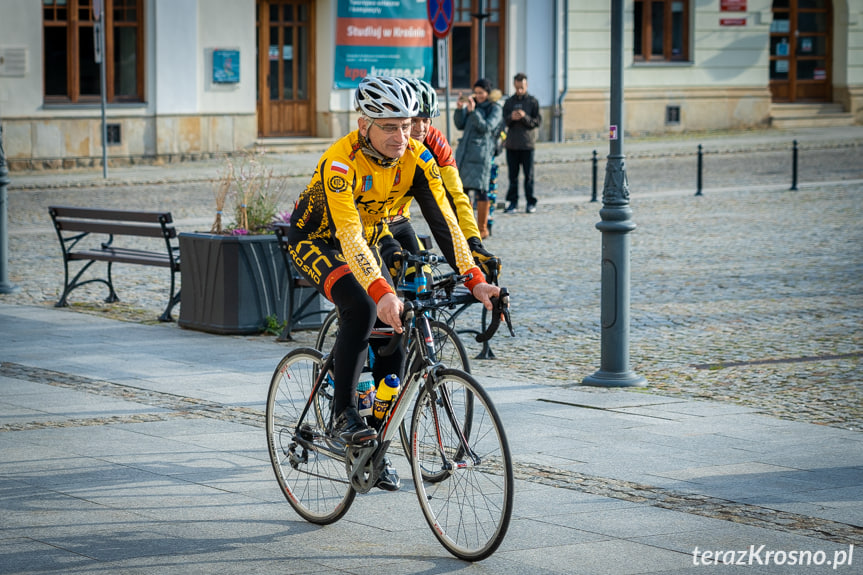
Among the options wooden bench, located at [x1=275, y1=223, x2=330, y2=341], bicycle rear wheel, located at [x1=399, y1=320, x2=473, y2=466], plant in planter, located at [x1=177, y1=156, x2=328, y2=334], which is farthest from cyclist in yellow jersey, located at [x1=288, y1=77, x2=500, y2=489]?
plant in planter, located at [x1=177, y1=156, x2=328, y2=334]

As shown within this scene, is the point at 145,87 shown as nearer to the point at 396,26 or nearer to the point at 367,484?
the point at 396,26

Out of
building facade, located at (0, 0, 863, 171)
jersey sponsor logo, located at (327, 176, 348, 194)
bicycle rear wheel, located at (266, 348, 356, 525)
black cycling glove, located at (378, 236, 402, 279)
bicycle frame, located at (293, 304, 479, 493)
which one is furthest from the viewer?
building facade, located at (0, 0, 863, 171)

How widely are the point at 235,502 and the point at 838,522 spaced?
256cm

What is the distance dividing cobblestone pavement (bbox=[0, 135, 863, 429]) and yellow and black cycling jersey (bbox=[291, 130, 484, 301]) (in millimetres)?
2979

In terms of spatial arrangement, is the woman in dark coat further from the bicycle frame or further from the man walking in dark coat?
the bicycle frame

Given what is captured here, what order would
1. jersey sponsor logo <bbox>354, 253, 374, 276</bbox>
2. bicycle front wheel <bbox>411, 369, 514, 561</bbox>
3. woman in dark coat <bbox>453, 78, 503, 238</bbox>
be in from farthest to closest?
woman in dark coat <bbox>453, 78, 503, 238</bbox> → jersey sponsor logo <bbox>354, 253, 374, 276</bbox> → bicycle front wheel <bbox>411, 369, 514, 561</bbox>

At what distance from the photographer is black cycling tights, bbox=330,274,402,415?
5.64 metres

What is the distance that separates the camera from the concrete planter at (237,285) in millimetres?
10945

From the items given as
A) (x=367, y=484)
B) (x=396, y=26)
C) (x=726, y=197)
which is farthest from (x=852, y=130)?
(x=367, y=484)

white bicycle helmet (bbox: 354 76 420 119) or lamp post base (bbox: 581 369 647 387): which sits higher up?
white bicycle helmet (bbox: 354 76 420 119)

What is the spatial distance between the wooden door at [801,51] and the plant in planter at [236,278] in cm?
3073

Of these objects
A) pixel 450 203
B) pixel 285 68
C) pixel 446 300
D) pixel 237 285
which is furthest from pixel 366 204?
pixel 285 68

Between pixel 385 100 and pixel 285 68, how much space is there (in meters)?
26.9

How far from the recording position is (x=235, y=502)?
20.5 feet
